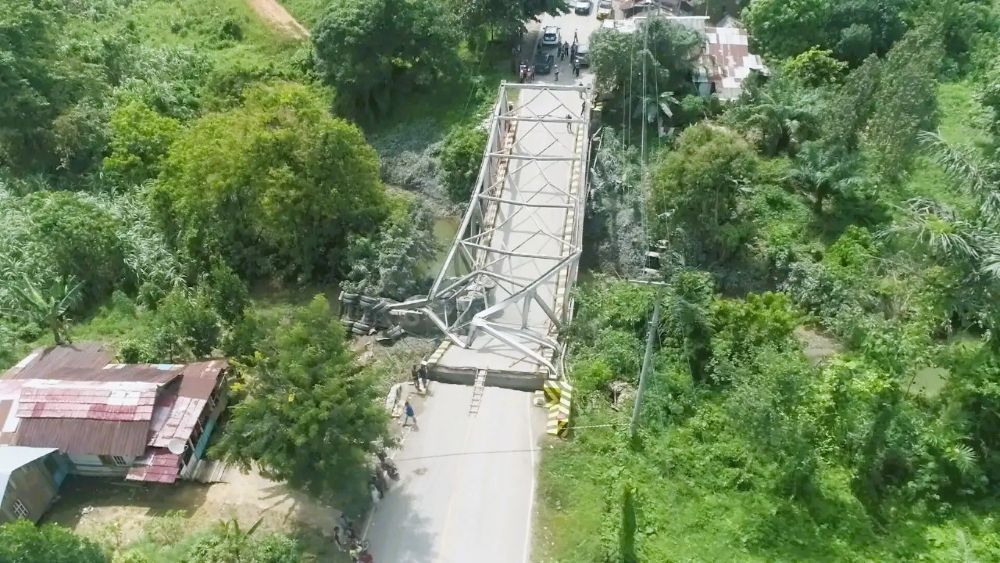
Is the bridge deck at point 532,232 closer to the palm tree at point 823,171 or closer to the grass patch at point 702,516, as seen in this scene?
the grass patch at point 702,516

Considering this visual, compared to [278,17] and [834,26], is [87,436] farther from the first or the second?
[834,26]

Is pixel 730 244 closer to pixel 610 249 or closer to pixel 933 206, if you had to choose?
pixel 610 249

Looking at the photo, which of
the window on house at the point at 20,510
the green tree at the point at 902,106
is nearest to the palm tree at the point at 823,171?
the green tree at the point at 902,106

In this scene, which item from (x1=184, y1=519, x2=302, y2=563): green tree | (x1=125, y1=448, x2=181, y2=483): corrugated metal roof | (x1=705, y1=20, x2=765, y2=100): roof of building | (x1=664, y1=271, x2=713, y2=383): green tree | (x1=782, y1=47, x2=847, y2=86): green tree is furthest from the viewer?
(x1=705, y1=20, x2=765, y2=100): roof of building

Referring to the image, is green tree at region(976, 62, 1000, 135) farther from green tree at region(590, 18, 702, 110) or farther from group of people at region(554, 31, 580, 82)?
group of people at region(554, 31, 580, 82)

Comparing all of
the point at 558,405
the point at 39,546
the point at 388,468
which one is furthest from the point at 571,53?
the point at 39,546

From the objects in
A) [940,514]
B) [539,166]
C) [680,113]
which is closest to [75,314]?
[539,166]

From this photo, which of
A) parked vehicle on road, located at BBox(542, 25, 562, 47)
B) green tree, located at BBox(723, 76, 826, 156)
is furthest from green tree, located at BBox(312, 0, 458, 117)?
green tree, located at BBox(723, 76, 826, 156)
